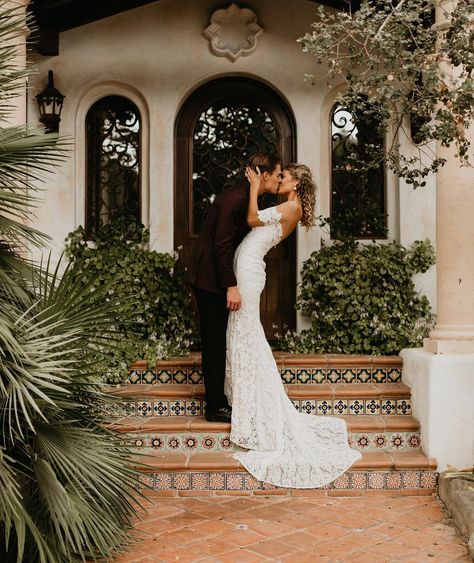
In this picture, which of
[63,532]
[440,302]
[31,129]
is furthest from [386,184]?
[63,532]

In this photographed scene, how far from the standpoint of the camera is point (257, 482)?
184 inches

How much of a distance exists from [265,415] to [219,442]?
1.30 feet

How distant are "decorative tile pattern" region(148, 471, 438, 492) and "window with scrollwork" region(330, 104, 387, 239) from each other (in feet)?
10.0

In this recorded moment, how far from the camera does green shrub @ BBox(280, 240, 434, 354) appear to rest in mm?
6391

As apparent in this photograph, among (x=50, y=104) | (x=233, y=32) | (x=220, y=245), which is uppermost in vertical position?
(x=233, y=32)

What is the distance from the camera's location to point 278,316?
24.1 feet

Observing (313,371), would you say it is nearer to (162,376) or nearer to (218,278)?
(162,376)

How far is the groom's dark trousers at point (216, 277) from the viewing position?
202 inches

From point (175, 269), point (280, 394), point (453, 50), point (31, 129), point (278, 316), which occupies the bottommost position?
point (280, 394)

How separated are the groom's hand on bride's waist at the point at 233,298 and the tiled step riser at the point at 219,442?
3.11 ft

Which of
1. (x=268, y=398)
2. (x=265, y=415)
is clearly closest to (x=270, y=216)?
(x=268, y=398)

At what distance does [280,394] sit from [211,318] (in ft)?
2.54

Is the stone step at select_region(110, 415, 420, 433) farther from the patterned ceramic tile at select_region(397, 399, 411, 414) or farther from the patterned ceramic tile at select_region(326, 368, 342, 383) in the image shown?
the patterned ceramic tile at select_region(326, 368, 342, 383)

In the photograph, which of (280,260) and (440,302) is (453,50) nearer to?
(440,302)
